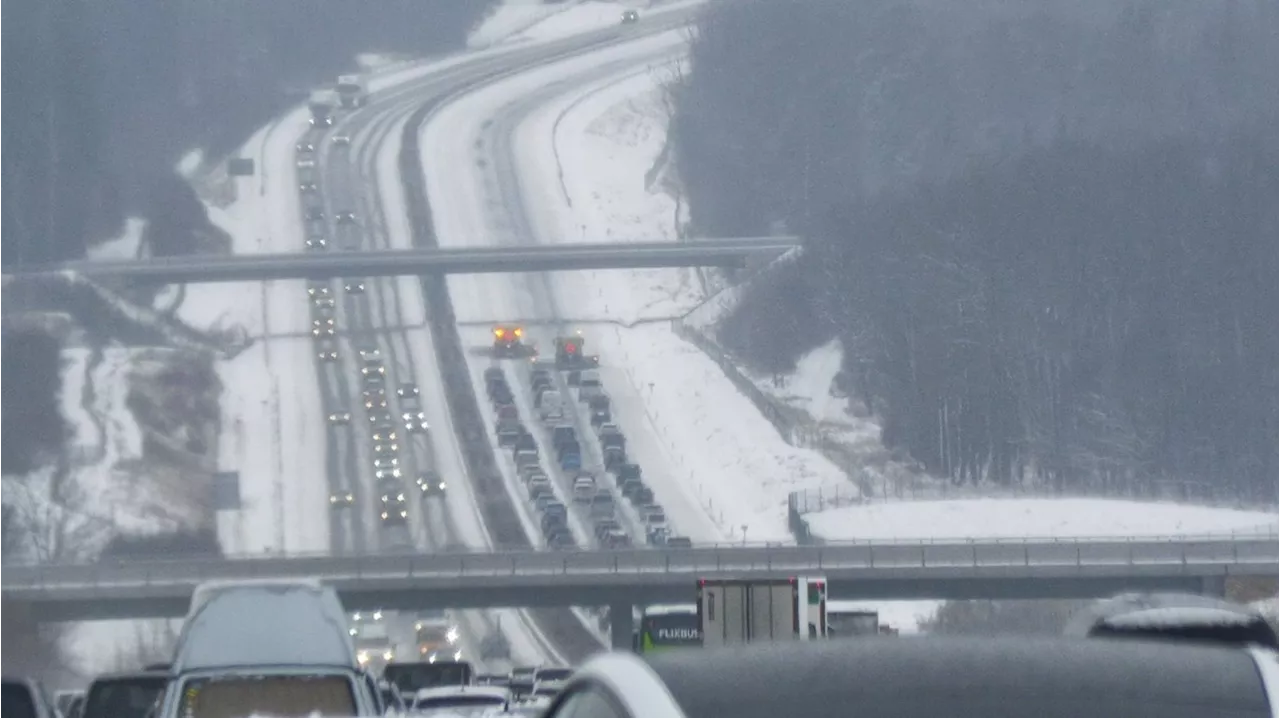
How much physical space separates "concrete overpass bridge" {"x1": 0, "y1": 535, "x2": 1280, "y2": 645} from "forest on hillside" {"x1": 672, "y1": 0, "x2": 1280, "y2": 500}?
17.3m

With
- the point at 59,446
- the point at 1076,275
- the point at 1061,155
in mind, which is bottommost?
the point at 59,446

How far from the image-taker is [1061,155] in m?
65.1

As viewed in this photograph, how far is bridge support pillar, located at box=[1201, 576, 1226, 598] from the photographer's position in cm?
3216

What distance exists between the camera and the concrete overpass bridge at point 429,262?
209ft

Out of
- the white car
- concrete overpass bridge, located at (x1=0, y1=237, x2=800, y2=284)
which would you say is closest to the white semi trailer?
the white car

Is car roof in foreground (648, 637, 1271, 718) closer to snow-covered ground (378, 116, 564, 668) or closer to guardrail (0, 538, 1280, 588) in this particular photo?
guardrail (0, 538, 1280, 588)

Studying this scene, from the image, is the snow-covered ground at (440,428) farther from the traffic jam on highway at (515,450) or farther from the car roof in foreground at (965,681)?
the car roof in foreground at (965,681)

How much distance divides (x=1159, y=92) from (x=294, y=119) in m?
38.0

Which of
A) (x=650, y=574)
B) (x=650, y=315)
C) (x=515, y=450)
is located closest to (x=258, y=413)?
(x=515, y=450)

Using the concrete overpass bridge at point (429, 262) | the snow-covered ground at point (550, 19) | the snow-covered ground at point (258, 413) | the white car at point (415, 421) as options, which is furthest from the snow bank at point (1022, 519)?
the snow-covered ground at point (550, 19)

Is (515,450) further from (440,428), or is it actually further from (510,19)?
(510,19)

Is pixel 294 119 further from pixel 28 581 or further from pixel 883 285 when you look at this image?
pixel 28 581

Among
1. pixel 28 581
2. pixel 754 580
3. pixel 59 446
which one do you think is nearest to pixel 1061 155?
pixel 59 446

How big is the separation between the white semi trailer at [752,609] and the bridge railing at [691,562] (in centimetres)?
2046
